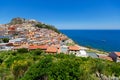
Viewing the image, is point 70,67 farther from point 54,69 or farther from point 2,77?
point 2,77

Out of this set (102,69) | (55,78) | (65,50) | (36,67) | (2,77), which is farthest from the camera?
(65,50)

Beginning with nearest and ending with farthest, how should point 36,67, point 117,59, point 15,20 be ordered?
1. point 36,67
2. point 117,59
3. point 15,20

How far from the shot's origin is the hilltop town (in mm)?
52344

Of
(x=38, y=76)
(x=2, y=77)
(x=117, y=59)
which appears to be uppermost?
(x=38, y=76)

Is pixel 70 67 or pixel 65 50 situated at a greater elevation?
pixel 70 67

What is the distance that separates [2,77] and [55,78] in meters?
8.97

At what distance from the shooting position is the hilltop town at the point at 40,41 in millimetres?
52344

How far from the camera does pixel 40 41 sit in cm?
7112

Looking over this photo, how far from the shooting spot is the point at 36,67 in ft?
47.5

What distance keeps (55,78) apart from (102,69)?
13979mm

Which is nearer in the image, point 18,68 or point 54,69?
point 54,69

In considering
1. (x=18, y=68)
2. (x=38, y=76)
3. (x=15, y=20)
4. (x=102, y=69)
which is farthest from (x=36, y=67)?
(x=15, y=20)

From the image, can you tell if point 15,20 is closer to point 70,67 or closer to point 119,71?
point 119,71

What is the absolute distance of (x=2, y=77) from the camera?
2045 cm
